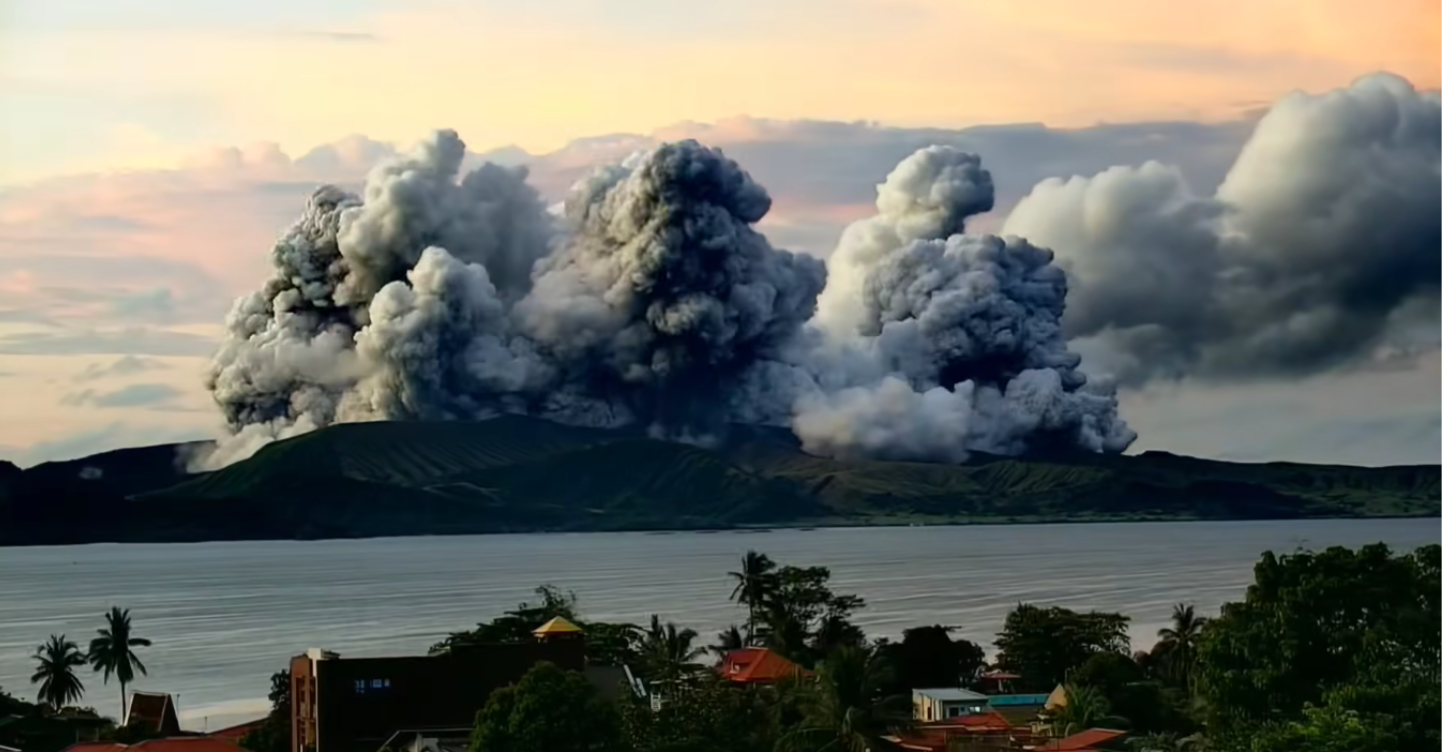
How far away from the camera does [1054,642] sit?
147 ft

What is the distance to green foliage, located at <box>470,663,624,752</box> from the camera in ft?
80.5

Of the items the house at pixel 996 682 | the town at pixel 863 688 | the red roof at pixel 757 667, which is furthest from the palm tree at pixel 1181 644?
the red roof at pixel 757 667

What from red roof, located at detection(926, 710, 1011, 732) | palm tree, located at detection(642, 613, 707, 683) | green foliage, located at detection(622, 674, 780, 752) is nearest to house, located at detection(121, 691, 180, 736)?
palm tree, located at detection(642, 613, 707, 683)

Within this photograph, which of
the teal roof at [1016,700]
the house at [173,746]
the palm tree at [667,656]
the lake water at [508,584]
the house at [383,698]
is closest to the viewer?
the house at [173,746]

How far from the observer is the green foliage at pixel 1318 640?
71.7 feet

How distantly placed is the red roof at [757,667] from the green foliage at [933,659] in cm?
288

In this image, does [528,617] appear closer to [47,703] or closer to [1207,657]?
[47,703]

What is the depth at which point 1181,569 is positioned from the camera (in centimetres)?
11400

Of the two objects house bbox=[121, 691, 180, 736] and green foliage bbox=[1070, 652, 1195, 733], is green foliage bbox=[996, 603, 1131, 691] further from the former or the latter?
house bbox=[121, 691, 180, 736]

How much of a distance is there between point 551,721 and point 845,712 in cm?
509

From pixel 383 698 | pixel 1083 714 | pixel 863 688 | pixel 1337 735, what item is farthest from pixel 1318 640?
pixel 383 698

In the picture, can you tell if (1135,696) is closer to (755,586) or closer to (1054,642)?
(1054,642)

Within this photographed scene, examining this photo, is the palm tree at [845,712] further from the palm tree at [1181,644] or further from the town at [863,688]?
the palm tree at [1181,644]

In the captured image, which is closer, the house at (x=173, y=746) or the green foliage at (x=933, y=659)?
the house at (x=173, y=746)
